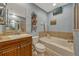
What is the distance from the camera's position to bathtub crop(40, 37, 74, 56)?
2191 mm

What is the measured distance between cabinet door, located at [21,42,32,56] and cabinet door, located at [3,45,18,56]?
173 mm

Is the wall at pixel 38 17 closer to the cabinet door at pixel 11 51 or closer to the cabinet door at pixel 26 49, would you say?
the cabinet door at pixel 26 49

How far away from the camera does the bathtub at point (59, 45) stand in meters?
2.19

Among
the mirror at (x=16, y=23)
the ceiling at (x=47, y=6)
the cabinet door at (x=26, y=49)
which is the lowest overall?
the cabinet door at (x=26, y=49)

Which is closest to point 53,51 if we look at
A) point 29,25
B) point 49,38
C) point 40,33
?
point 49,38

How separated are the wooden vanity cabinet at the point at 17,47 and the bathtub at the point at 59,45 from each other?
1.00 ft

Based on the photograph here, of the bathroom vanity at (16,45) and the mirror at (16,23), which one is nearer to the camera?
the bathroom vanity at (16,45)

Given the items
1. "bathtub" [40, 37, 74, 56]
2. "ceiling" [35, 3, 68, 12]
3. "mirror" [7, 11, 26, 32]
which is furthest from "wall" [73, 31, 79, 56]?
"mirror" [7, 11, 26, 32]

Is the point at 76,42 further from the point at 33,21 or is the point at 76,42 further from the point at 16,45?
the point at 16,45

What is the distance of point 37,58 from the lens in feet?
7.02

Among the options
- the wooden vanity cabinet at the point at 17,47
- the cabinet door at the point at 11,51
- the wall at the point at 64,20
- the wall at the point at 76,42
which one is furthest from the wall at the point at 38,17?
the wall at the point at 76,42

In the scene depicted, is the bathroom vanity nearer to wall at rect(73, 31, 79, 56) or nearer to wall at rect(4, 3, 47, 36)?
wall at rect(4, 3, 47, 36)

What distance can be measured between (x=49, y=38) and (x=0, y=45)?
3.55ft

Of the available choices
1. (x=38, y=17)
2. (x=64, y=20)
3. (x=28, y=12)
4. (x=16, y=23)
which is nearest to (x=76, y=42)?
(x=64, y=20)
